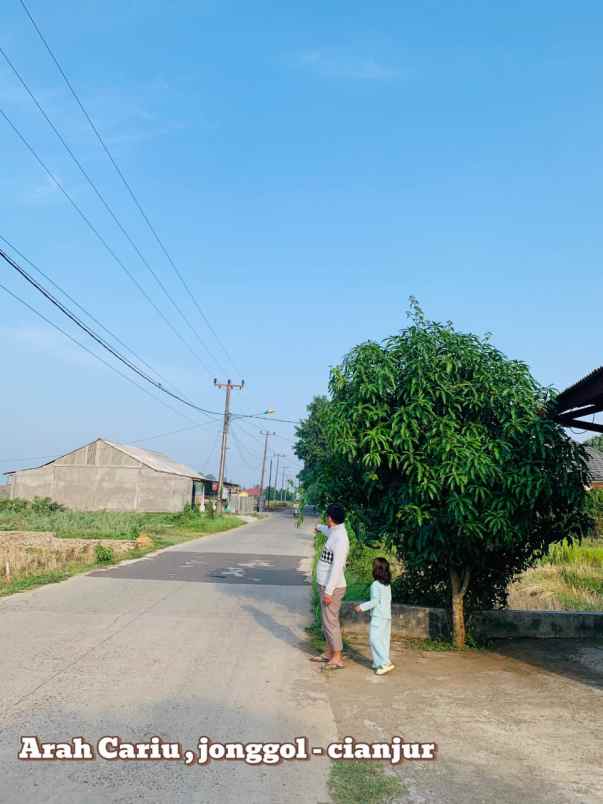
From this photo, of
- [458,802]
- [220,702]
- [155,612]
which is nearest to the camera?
[458,802]

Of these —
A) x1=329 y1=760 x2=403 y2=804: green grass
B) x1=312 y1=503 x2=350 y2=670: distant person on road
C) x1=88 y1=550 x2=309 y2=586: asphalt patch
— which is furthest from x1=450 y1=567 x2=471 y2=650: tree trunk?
x1=88 y1=550 x2=309 y2=586: asphalt patch

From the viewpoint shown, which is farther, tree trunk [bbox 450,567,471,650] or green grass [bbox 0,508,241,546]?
green grass [bbox 0,508,241,546]

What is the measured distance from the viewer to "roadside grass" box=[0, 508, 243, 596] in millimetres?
15852

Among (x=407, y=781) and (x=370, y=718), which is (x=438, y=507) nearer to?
(x=370, y=718)

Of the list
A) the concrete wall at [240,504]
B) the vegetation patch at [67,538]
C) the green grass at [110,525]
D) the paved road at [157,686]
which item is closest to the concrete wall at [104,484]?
the vegetation patch at [67,538]

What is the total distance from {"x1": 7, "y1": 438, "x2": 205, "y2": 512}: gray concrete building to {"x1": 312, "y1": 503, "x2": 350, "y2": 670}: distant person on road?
44108mm

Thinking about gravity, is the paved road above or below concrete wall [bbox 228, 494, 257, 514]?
below

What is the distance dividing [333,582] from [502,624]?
276 cm

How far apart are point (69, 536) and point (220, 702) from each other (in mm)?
23670

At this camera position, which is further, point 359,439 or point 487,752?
point 359,439

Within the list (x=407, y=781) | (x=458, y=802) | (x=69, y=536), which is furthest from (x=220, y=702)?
(x=69, y=536)

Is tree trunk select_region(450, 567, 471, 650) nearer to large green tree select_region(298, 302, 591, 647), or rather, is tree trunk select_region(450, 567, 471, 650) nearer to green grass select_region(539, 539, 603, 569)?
large green tree select_region(298, 302, 591, 647)

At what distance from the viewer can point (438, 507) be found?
26.7 ft

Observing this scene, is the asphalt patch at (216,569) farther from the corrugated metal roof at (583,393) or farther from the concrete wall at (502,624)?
the corrugated metal roof at (583,393)
